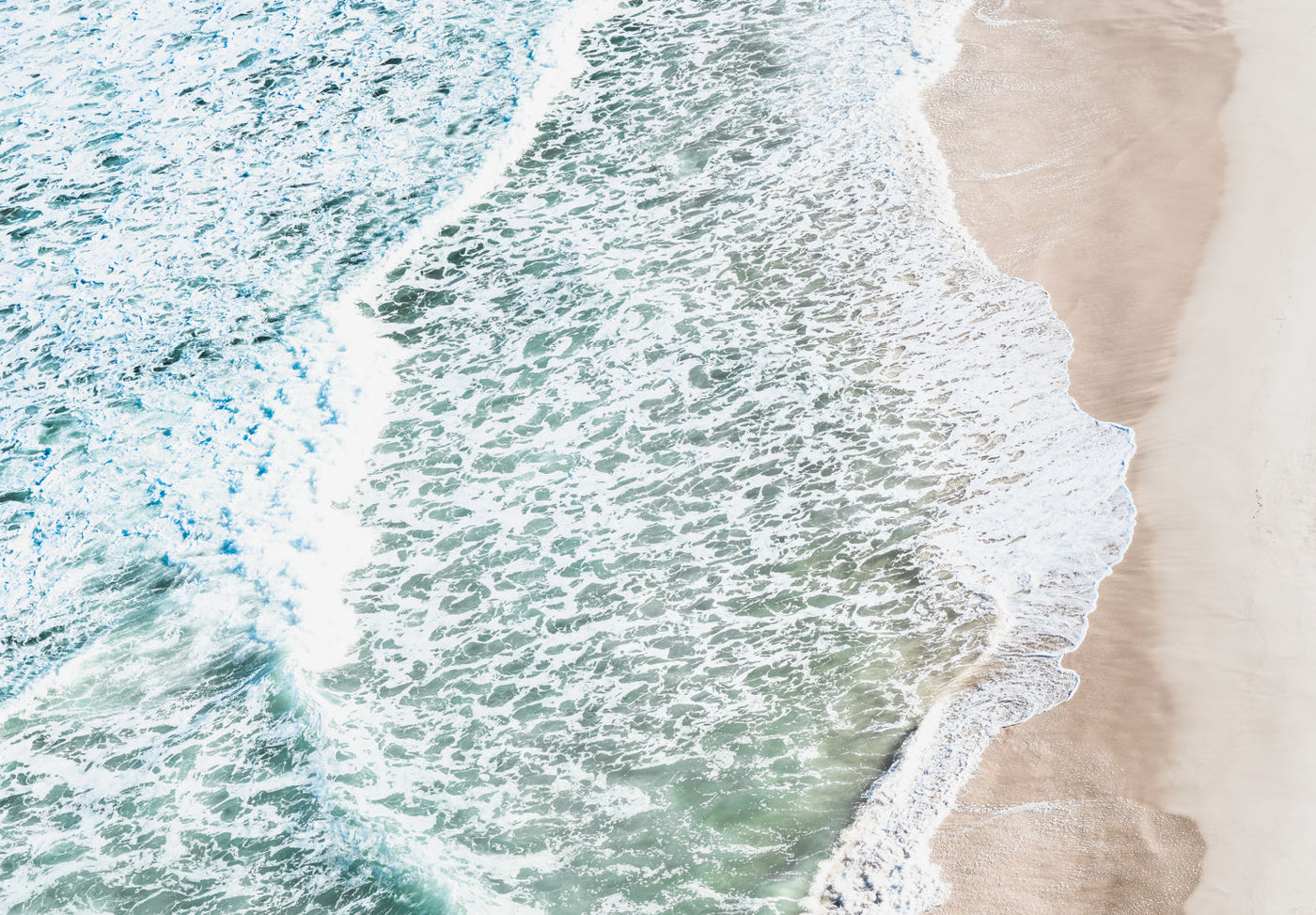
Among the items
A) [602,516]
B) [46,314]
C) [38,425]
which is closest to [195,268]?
[46,314]

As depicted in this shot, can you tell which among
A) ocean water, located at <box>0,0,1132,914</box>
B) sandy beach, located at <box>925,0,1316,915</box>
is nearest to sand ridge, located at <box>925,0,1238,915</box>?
sandy beach, located at <box>925,0,1316,915</box>

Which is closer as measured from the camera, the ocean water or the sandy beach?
the sandy beach

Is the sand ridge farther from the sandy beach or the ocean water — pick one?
the ocean water

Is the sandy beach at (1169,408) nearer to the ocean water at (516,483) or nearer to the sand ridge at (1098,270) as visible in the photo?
the sand ridge at (1098,270)

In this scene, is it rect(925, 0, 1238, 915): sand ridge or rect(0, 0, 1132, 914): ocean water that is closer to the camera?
rect(925, 0, 1238, 915): sand ridge

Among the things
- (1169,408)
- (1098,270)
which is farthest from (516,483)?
(1098,270)
